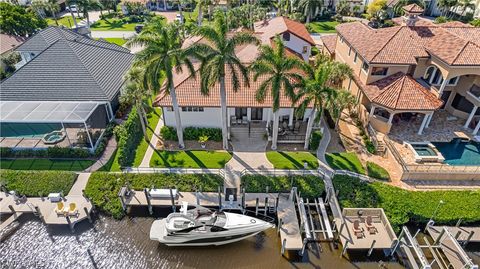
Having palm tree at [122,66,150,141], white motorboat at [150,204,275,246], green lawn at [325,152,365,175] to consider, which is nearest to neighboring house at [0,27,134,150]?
palm tree at [122,66,150,141]

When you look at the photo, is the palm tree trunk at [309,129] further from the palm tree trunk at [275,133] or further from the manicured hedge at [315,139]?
the palm tree trunk at [275,133]

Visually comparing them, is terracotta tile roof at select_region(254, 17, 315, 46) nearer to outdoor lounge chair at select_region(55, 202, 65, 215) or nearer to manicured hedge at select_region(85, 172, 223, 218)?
manicured hedge at select_region(85, 172, 223, 218)

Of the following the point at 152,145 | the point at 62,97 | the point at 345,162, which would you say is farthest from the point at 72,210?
the point at 345,162

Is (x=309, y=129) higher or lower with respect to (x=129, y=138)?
higher

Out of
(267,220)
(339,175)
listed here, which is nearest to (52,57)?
(267,220)

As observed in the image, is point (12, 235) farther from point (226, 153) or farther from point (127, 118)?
point (226, 153)

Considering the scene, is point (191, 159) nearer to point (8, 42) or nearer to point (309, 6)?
point (8, 42)

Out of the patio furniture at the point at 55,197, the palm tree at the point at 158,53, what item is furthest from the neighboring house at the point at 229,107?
the patio furniture at the point at 55,197
